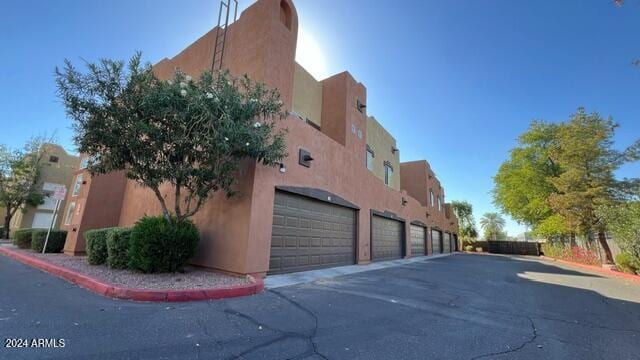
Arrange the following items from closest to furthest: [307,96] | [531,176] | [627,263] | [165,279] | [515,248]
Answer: [165,279] → [307,96] → [627,263] → [531,176] → [515,248]

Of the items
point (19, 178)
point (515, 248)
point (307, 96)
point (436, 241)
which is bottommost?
point (515, 248)

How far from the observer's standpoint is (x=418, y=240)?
21797 millimetres

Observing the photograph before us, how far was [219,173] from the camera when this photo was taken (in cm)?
691

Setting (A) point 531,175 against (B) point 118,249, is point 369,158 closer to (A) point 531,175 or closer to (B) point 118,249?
(B) point 118,249

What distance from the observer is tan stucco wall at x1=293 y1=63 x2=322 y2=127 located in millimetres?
11938

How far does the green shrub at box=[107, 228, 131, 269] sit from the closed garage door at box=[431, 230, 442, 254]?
80.3 feet

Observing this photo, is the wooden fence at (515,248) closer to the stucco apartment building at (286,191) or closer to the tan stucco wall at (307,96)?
the stucco apartment building at (286,191)

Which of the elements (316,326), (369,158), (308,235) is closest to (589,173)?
(369,158)

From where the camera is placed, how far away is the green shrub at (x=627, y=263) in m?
12.3

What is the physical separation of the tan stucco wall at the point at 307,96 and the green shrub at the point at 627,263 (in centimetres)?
1490

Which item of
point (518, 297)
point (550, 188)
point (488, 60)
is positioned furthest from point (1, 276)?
point (550, 188)

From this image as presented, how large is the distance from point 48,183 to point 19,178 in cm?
217

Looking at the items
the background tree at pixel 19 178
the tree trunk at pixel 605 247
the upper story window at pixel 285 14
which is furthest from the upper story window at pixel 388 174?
the background tree at pixel 19 178

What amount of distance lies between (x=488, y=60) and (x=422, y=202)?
15.6 m
